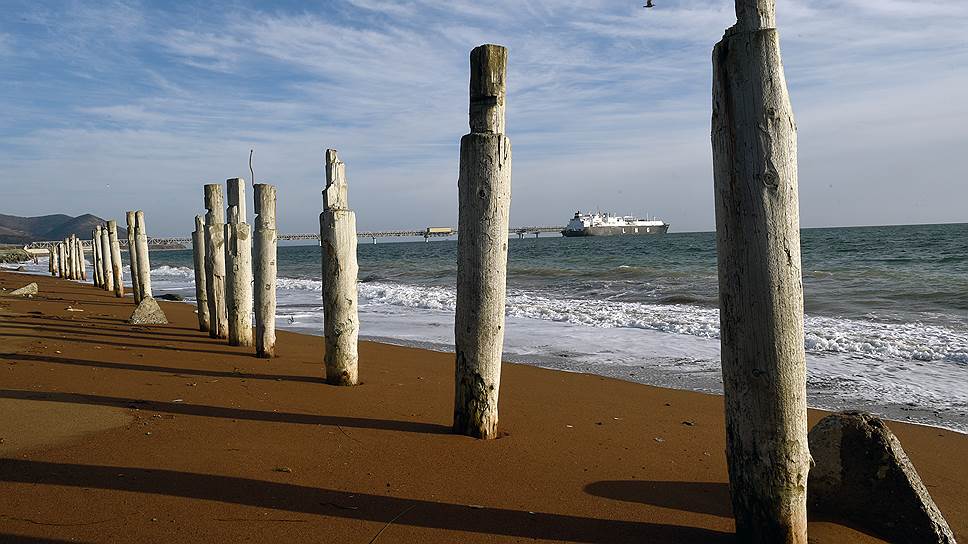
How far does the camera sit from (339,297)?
6477 mm

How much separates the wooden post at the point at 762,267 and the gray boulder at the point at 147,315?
37.1 ft

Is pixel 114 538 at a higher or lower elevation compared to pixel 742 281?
lower

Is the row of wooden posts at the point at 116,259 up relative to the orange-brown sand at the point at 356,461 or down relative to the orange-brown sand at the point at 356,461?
up

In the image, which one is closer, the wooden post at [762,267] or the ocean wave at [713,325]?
the wooden post at [762,267]

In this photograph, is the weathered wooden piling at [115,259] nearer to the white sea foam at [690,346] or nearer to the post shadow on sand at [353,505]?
the white sea foam at [690,346]

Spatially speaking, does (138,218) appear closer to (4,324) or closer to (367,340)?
(4,324)

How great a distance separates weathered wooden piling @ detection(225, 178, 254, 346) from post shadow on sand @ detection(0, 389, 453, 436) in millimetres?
3227

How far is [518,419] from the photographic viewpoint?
529 centimetres

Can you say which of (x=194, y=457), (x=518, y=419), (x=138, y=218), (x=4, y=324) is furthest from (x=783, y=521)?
(x=138, y=218)

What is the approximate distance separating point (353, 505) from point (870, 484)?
2503 mm

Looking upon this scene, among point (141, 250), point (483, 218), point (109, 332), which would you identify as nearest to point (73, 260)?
point (141, 250)

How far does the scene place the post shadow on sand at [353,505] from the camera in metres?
3.21

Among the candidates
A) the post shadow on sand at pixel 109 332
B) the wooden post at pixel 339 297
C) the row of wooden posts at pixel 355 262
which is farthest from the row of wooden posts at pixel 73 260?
the wooden post at pixel 339 297

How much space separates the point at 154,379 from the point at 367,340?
174 inches
